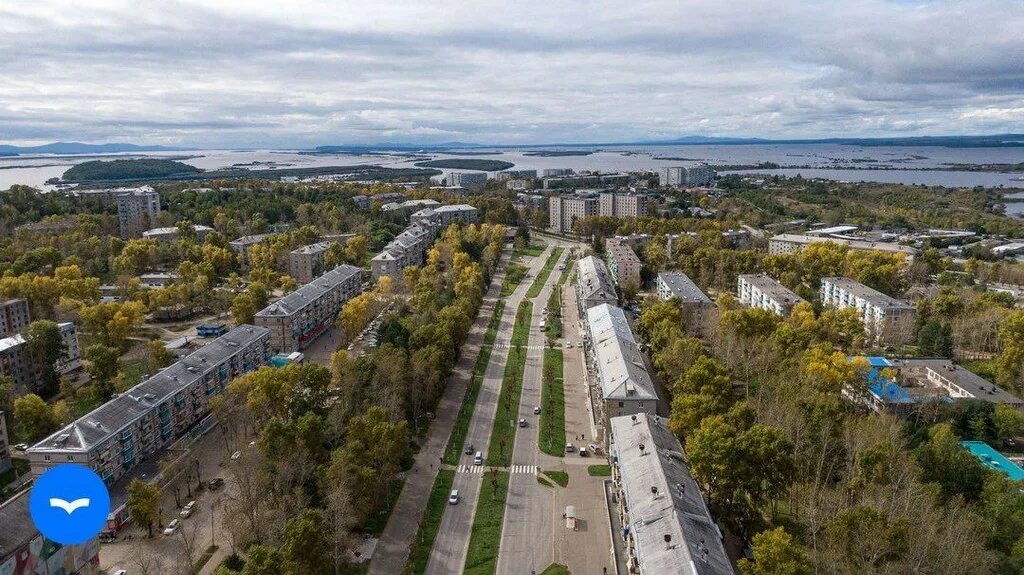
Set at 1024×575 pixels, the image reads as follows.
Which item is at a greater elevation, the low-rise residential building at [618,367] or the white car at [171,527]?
the low-rise residential building at [618,367]

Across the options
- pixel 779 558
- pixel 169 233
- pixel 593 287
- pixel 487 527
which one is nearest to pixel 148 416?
pixel 487 527

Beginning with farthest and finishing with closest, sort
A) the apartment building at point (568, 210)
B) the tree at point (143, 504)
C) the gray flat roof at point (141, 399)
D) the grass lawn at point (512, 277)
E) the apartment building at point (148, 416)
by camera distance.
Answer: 1. the apartment building at point (568, 210)
2. the grass lawn at point (512, 277)
3. the gray flat roof at point (141, 399)
4. the apartment building at point (148, 416)
5. the tree at point (143, 504)

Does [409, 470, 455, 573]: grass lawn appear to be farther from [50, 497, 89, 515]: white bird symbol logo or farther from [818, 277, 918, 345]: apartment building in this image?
[818, 277, 918, 345]: apartment building

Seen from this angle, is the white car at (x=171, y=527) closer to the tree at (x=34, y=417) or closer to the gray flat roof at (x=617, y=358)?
the tree at (x=34, y=417)

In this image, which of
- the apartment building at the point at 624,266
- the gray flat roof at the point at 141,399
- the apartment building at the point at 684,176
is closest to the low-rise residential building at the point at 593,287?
the apartment building at the point at 624,266

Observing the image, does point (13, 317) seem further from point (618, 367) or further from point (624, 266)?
point (624, 266)

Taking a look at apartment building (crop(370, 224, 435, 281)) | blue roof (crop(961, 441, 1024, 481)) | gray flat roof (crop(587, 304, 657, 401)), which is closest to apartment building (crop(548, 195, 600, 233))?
apartment building (crop(370, 224, 435, 281))

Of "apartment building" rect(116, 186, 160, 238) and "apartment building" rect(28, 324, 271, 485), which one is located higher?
"apartment building" rect(116, 186, 160, 238)
